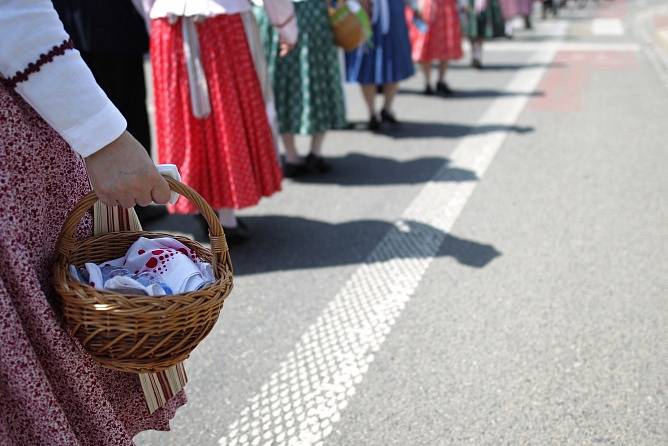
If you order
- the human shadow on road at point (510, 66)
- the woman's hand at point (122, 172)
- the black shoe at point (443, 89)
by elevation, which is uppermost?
the woman's hand at point (122, 172)

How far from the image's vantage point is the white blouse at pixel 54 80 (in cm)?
109

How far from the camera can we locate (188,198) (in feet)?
4.28

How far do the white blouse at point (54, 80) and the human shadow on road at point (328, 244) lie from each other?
2057 mm

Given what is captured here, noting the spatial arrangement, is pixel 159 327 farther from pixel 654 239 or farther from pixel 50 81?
pixel 654 239

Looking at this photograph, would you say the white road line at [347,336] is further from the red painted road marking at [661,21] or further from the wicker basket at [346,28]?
the red painted road marking at [661,21]

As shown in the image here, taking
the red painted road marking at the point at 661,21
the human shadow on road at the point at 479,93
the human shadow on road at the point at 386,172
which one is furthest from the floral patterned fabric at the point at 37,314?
the red painted road marking at the point at 661,21

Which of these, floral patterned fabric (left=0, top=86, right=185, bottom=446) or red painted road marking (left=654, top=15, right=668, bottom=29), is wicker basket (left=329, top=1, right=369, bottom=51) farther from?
red painted road marking (left=654, top=15, right=668, bottom=29)

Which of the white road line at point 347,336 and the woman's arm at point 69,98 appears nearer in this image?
the woman's arm at point 69,98

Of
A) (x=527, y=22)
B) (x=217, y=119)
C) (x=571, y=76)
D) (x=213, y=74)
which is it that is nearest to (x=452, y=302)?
(x=217, y=119)

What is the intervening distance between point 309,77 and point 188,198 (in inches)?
128

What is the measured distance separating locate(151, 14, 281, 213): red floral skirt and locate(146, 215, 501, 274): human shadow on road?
0.30m

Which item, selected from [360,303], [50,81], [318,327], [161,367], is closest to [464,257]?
[360,303]

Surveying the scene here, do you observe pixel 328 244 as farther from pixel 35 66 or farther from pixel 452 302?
pixel 35 66

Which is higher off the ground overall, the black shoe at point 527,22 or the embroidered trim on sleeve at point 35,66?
the embroidered trim on sleeve at point 35,66
